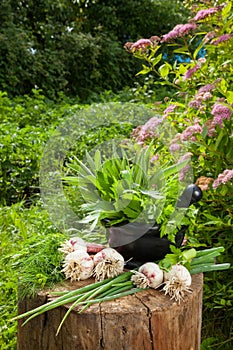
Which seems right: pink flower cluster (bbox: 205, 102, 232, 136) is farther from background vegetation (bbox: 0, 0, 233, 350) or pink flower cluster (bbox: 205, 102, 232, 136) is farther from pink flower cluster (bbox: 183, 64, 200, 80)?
background vegetation (bbox: 0, 0, 233, 350)

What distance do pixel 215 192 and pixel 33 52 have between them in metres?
6.96

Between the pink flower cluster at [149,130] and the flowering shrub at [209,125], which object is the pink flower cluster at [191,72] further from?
the pink flower cluster at [149,130]

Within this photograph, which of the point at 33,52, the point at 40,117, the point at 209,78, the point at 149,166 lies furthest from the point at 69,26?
the point at 149,166

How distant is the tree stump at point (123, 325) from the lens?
1.88 metres

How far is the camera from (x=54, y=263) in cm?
213

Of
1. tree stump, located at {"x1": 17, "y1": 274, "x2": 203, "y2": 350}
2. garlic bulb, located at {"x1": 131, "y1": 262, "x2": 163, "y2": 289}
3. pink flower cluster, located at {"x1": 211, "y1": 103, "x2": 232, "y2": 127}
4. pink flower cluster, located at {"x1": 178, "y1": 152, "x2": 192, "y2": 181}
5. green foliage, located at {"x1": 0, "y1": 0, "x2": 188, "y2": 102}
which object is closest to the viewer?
tree stump, located at {"x1": 17, "y1": 274, "x2": 203, "y2": 350}

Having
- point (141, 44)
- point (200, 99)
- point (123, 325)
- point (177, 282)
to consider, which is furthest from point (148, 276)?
point (141, 44)

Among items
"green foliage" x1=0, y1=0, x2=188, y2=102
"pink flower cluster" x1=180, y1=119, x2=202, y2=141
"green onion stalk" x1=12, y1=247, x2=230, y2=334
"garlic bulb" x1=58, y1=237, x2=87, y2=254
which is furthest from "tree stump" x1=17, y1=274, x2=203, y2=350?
"green foliage" x1=0, y1=0, x2=188, y2=102

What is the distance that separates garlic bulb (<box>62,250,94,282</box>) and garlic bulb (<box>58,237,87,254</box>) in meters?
0.07

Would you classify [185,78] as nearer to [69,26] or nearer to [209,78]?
[209,78]

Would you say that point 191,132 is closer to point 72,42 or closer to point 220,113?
point 220,113

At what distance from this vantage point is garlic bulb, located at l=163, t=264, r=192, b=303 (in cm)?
197

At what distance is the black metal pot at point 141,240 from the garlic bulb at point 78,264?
0.12m

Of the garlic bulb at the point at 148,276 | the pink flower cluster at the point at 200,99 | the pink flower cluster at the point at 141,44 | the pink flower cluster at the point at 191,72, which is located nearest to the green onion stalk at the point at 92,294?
the garlic bulb at the point at 148,276
